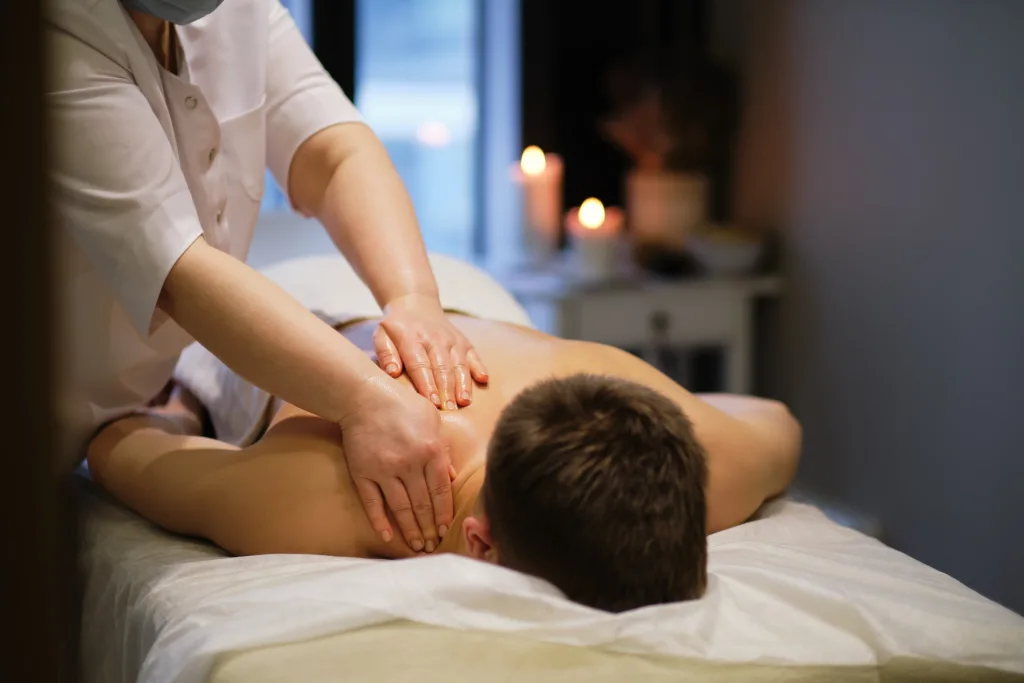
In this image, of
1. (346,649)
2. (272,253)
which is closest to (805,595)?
(346,649)

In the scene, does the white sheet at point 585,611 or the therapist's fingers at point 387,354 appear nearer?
the white sheet at point 585,611

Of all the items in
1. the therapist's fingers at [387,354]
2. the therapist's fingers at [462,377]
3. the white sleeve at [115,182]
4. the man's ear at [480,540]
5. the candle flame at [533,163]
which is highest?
the white sleeve at [115,182]

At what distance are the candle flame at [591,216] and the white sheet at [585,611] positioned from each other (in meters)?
1.87

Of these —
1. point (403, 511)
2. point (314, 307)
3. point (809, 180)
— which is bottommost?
point (403, 511)

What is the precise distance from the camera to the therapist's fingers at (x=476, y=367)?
4.57 feet

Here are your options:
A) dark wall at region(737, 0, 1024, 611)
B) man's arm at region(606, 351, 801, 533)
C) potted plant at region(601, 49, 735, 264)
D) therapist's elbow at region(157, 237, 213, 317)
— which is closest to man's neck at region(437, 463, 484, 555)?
man's arm at region(606, 351, 801, 533)

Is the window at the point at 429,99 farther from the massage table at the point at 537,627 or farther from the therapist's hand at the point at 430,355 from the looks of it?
the massage table at the point at 537,627

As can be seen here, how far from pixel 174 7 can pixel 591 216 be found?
5.93 ft

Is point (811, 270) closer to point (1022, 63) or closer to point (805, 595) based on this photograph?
point (1022, 63)

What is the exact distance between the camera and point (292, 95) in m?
1.68

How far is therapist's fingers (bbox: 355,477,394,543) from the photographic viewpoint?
1229 mm

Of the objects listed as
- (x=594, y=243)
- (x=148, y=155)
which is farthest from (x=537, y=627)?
(x=594, y=243)

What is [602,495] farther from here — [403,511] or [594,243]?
[594,243]

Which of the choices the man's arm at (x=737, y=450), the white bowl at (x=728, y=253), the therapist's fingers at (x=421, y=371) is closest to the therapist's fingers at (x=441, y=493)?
the therapist's fingers at (x=421, y=371)
